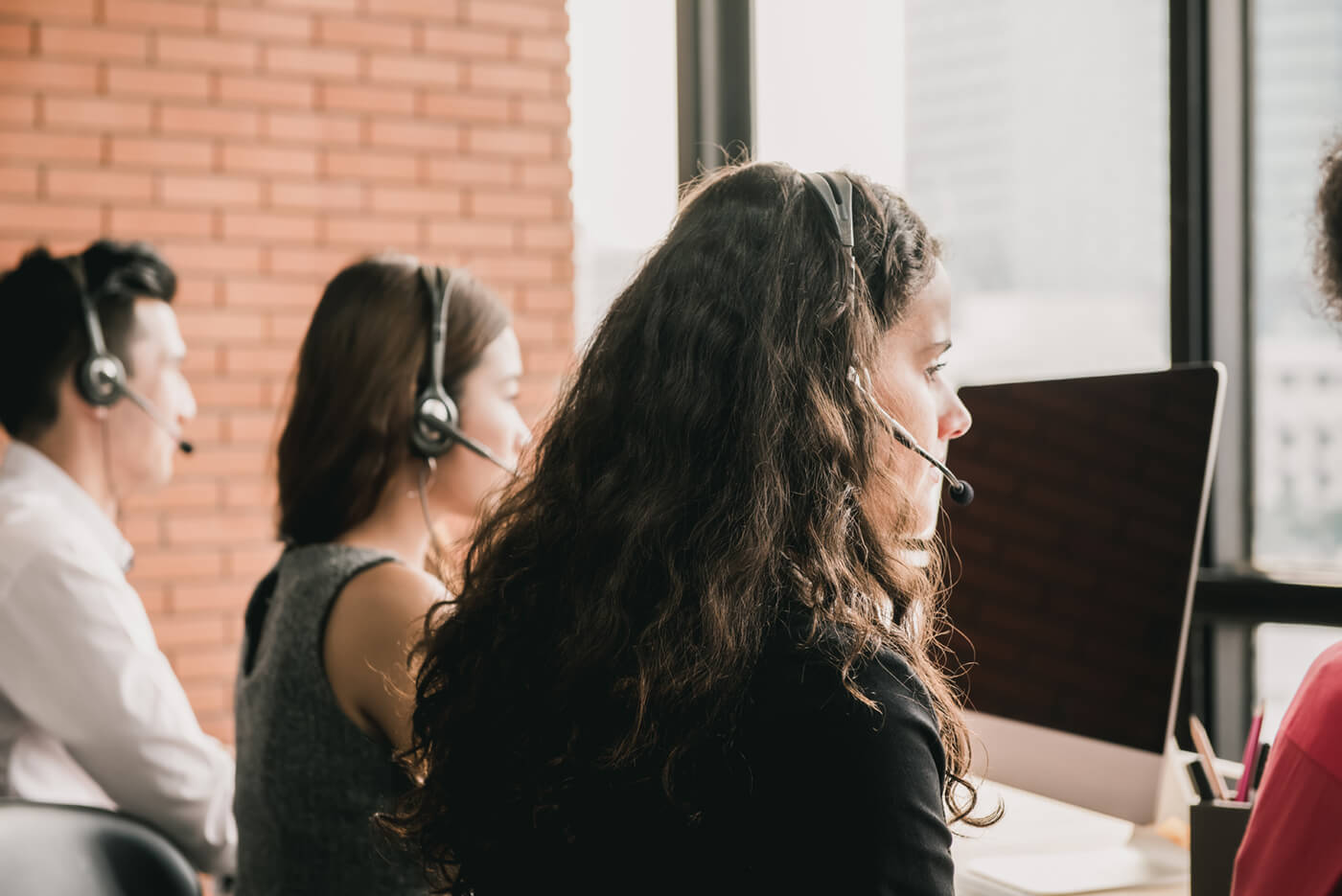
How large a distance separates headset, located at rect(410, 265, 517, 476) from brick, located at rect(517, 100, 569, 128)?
171 centimetres

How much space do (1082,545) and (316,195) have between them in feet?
7.35

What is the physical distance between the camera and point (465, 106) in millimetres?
3240

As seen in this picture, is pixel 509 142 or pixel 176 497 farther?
pixel 509 142

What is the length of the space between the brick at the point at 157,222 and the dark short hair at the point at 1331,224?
250cm

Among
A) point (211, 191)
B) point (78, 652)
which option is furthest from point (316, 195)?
point (78, 652)

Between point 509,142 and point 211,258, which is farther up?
point 509,142

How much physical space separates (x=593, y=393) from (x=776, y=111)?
7.99 feet

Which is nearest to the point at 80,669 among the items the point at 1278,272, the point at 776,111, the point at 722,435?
the point at 722,435

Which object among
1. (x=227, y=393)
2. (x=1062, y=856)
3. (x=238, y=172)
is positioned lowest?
(x=1062, y=856)

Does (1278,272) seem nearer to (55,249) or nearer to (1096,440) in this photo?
(1096,440)

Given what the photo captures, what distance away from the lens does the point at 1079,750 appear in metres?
1.39

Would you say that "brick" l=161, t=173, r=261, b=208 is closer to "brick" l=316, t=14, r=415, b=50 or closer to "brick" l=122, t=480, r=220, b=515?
"brick" l=316, t=14, r=415, b=50

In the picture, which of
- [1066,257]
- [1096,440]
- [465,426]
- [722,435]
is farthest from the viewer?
[1066,257]

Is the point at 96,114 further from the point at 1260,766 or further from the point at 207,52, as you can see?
the point at 1260,766
